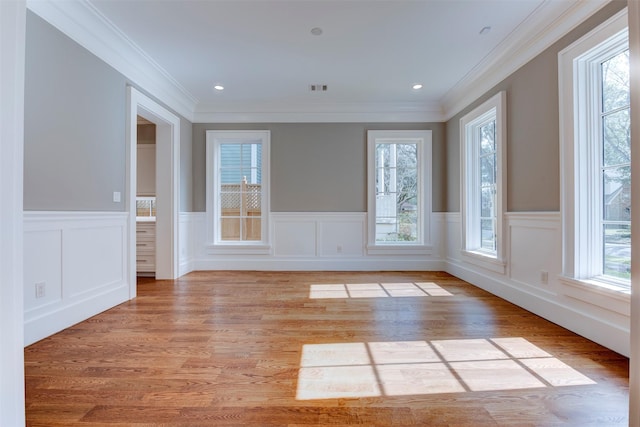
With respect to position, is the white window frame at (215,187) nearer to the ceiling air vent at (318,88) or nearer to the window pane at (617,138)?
the ceiling air vent at (318,88)

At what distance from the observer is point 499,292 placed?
129 inches

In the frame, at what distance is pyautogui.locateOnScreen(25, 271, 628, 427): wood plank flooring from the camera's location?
137 cm

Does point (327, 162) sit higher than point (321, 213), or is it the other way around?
point (327, 162)

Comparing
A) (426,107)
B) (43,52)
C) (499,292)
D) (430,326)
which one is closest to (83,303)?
(43,52)

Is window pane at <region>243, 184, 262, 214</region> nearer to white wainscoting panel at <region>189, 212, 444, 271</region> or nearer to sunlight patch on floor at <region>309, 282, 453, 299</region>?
white wainscoting panel at <region>189, 212, 444, 271</region>

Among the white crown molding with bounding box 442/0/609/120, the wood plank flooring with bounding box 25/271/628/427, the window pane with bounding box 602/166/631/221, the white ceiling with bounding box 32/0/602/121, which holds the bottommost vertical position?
the wood plank flooring with bounding box 25/271/628/427

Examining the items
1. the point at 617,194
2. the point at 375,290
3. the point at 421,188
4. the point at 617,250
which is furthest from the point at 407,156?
the point at 617,250

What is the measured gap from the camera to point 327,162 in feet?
15.6

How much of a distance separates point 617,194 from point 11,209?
124 inches

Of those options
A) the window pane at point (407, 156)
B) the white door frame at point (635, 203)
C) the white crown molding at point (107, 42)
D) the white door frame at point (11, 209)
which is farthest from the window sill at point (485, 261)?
the white crown molding at point (107, 42)

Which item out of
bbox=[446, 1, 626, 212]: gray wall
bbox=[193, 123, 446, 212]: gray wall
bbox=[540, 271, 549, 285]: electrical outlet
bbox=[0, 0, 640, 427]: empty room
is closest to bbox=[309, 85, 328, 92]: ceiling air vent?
bbox=[0, 0, 640, 427]: empty room

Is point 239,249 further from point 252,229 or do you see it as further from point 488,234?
point 488,234

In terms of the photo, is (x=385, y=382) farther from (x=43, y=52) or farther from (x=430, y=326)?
(x=43, y=52)

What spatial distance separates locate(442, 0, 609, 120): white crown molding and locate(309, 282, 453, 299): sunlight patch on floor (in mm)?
2400
